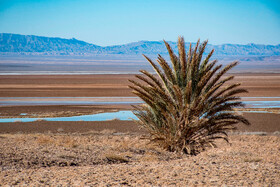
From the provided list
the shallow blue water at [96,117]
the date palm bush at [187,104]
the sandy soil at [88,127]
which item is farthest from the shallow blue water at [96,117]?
the date palm bush at [187,104]

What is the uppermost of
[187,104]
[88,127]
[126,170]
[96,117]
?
[187,104]

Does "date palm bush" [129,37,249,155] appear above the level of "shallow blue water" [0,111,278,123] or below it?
above

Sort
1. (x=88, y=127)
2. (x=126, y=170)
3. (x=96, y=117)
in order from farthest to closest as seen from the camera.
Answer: (x=96, y=117), (x=88, y=127), (x=126, y=170)

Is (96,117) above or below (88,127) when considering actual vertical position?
below

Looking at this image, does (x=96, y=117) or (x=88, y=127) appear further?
(x=96, y=117)

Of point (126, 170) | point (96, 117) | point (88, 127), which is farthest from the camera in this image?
point (96, 117)

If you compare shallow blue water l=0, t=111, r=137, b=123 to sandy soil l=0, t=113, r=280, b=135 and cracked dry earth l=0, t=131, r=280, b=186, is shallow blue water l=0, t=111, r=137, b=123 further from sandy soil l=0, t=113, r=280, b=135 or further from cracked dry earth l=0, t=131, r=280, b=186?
cracked dry earth l=0, t=131, r=280, b=186

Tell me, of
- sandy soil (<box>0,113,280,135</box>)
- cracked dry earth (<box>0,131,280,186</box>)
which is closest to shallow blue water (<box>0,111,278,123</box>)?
sandy soil (<box>0,113,280,135</box>)

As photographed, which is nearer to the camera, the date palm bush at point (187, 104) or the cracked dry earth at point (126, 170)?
the cracked dry earth at point (126, 170)

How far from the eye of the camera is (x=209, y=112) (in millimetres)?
13016

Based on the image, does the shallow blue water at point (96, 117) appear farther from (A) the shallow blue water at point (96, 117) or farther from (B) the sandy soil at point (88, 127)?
(B) the sandy soil at point (88, 127)

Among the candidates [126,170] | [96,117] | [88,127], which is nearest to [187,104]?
[126,170]

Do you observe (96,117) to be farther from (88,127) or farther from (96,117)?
(88,127)

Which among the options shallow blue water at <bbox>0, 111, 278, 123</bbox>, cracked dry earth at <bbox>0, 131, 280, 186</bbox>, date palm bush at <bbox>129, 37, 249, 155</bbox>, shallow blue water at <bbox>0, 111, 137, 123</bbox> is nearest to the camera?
cracked dry earth at <bbox>0, 131, 280, 186</bbox>
